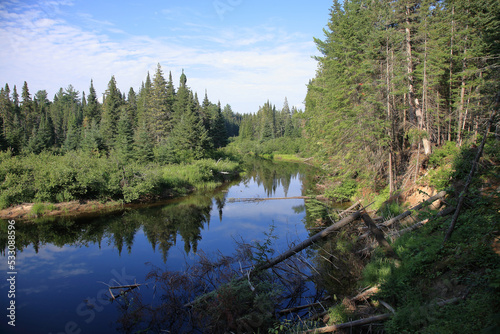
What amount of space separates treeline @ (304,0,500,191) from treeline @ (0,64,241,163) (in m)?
21.8

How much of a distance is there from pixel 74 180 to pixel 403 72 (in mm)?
24802

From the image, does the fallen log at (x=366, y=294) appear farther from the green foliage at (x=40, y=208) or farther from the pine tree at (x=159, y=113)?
the pine tree at (x=159, y=113)

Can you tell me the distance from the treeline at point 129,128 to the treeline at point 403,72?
2179cm

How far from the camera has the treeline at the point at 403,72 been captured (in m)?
17.8

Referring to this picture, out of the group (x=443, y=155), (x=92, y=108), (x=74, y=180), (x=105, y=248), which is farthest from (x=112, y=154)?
(x=92, y=108)

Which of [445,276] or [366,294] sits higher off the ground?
[445,276]

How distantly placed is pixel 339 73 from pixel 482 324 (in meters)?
21.5

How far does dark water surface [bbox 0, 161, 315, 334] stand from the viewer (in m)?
9.57

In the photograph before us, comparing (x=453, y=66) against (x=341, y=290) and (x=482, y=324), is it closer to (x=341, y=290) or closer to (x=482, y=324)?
(x=341, y=290)

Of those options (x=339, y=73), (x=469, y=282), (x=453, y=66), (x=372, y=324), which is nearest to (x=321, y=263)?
(x=372, y=324)

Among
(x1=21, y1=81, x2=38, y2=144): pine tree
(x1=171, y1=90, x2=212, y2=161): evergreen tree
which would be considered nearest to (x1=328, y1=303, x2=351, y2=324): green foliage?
(x1=171, y1=90, x2=212, y2=161): evergreen tree

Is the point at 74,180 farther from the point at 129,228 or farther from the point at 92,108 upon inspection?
the point at 92,108

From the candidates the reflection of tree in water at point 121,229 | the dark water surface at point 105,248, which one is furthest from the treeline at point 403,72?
the reflection of tree in water at point 121,229

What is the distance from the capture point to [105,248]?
51.3 feet
